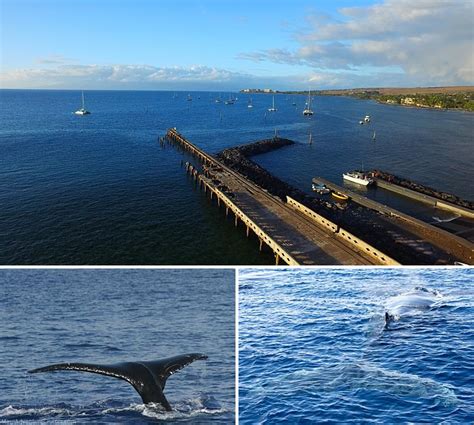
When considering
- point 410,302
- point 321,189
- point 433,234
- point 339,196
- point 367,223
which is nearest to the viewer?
point 410,302

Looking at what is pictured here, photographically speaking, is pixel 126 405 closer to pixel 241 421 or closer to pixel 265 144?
pixel 241 421

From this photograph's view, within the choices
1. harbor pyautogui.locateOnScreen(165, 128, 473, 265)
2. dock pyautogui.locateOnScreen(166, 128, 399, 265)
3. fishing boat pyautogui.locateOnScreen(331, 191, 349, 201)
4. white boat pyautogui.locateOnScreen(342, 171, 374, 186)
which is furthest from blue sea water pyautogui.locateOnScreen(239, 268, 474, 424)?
white boat pyautogui.locateOnScreen(342, 171, 374, 186)

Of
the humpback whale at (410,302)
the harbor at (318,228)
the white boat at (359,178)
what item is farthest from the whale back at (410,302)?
the white boat at (359,178)

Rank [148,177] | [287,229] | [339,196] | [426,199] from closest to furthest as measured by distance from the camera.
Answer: [287,229] → [426,199] → [339,196] → [148,177]

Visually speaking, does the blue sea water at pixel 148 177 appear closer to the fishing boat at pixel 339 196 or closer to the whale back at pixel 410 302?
the fishing boat at pixel 339 196

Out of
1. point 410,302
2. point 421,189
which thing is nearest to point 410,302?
point 410,302

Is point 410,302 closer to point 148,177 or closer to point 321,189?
point 321,189
